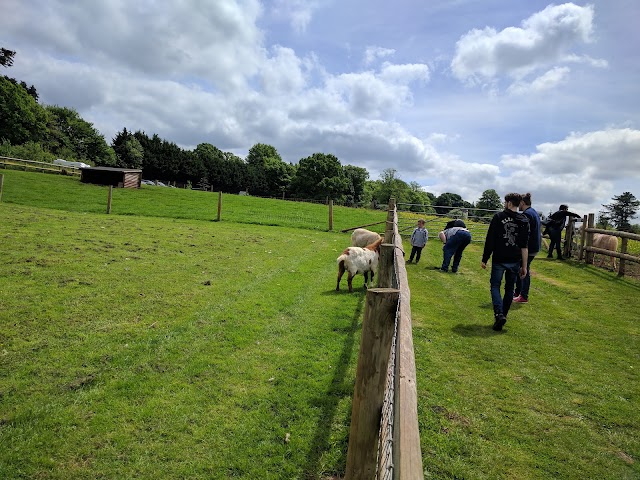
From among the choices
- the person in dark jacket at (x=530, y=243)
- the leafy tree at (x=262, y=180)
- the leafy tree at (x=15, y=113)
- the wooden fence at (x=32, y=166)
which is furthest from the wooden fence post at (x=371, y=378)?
the leafy tree at (x=262, y=180)

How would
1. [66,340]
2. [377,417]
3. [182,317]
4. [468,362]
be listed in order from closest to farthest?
[377,417]
[66,340]
[468,362]
[182,317]

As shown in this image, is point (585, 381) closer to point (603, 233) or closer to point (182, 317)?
point (182, 317)

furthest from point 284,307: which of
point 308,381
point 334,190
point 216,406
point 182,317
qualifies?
point 334,190

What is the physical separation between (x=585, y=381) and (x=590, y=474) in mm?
2106

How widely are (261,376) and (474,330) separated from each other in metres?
4.23

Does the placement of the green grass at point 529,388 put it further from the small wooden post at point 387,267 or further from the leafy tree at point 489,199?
the leafy tree at point 489,199

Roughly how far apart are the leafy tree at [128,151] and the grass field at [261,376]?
65237 millimetres

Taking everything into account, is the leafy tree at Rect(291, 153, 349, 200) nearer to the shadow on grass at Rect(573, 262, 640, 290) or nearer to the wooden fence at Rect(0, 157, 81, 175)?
the wooden fence at Rect(0, 157, 81, 175)

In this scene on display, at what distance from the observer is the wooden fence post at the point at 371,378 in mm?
2002

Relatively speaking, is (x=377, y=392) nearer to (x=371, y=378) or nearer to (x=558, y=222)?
(x=371, y=378)

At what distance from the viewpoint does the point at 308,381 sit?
14.7 feet

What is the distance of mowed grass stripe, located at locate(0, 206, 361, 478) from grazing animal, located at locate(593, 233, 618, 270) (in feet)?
36.9

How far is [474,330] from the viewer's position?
22.2 feet

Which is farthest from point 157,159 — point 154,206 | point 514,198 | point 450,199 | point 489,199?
point 450,199
